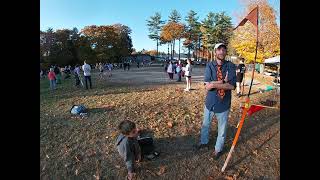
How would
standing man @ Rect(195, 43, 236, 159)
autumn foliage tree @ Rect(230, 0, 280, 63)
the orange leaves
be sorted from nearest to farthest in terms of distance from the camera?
1. standing man @ Rect(195, 43, 236, 159)
2. autumn foliage tree @ Rect(230, 0, 280, 63)
3. the orange leaves

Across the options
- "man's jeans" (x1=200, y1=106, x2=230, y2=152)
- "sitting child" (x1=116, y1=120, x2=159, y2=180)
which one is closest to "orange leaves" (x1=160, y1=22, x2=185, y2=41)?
"man's jeans" (x1=200, y1=106, x2=230, y2=152)

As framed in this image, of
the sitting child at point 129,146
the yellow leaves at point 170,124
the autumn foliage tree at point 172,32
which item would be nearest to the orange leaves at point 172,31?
the autumn foliage tree at point 172,32

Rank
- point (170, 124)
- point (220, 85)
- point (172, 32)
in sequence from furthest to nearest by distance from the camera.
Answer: point (172, 32), point (170, 124), point (220, 85)

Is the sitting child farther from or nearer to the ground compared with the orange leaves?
nearer to the ground

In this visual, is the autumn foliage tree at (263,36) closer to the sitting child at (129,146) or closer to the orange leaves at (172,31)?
the sitting child at (129,146)

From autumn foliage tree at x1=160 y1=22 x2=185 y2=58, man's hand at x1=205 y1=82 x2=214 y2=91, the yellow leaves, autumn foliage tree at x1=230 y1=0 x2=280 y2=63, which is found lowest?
the yellow leaves

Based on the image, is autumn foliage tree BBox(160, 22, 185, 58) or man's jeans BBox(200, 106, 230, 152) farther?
autumn foliage tree BBox(160, 22, 185, 58)

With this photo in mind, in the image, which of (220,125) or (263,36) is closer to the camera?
(220,125)

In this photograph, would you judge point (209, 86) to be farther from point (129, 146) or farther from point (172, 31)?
point (172, 31)

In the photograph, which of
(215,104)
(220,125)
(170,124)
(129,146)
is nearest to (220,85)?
(215,104)

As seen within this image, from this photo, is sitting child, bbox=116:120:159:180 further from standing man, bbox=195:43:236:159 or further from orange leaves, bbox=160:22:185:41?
orange leaves, bbox=160:22:185:41
